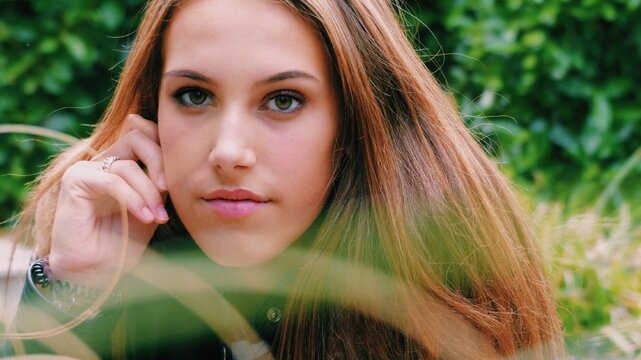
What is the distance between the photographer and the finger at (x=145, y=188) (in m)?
1.84

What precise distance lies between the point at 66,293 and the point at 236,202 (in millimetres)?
499

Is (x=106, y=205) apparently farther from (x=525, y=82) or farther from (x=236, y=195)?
(x=525, y=82)

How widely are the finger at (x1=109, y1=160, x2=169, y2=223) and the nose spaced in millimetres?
280

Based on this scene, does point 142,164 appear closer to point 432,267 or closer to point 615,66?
point 432,267

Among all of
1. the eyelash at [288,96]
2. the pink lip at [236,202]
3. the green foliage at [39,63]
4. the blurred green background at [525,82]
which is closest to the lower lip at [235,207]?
the pink lip at [236,202]

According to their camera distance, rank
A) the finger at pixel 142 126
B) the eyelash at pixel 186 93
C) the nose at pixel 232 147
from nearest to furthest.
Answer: the nose at pixel 232 147
the eyelash at pixel 186 93
the finger at pixel 142 126

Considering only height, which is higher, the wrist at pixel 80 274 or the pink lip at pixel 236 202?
the pink lip at pixel 236 202

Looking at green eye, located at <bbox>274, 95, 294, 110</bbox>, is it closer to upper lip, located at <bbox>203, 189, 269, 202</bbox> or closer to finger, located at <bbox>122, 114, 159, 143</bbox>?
upper lip, located at <bbox>203, 189, 269, 202</bbox>

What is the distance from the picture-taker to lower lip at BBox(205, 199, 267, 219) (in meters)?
1.65

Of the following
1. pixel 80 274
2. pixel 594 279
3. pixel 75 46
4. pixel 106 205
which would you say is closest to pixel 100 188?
pixel 106 205

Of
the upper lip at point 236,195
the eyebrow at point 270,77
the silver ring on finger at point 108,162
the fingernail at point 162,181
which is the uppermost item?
the eyebrow at point 270,77

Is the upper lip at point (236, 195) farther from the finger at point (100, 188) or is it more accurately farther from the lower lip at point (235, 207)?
the finger at point (100, 188)

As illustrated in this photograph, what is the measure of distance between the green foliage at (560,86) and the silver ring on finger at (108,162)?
1974 millimetres

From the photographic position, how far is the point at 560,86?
376 cm
